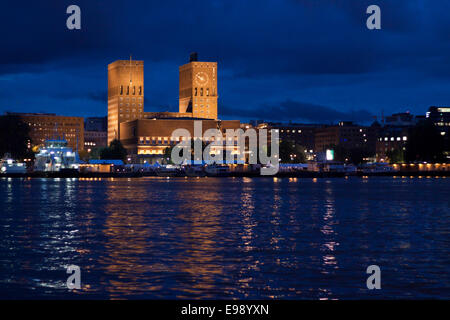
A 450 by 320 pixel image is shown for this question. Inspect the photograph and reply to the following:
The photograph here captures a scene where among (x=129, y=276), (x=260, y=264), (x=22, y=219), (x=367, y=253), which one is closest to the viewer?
(x=129, y=276)

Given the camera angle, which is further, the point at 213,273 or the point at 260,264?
the point at 260,264

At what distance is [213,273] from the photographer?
28.4 metres

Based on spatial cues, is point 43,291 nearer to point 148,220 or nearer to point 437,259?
point 437,259

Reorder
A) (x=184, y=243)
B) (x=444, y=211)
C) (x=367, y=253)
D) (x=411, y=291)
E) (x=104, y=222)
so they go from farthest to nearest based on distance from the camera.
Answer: (x=444, y=211) < (x=104, y=222) < (x=184, y=243) < (x=367, y=253) < (x=411, y=291)

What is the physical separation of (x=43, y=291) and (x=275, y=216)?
1426 inches

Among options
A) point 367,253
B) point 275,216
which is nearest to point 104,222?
point 275,216
